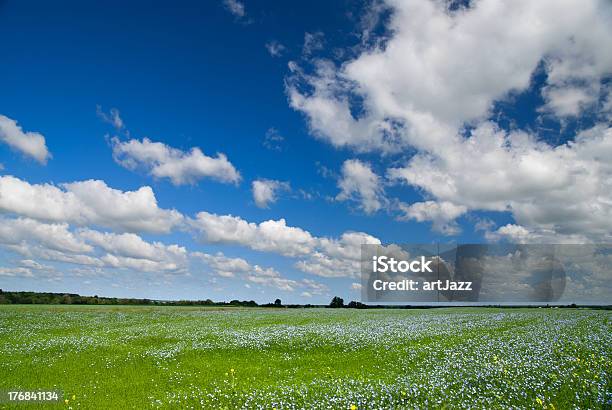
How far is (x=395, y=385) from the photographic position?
581 inches

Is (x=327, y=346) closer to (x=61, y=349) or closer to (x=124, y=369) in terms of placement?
(x=124, y=369)

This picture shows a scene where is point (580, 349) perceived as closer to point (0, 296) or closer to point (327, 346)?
point (327, 346)

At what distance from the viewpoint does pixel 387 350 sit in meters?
21.4

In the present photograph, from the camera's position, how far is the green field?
44.4ft

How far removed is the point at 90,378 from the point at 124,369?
1.70 metres

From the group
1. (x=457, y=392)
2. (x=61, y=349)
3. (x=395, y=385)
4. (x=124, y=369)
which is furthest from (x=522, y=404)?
(x=61, y=349)

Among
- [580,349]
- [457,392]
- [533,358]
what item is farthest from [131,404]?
[580,349]

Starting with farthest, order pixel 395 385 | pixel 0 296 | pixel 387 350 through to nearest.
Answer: pixel 0 296 < pixel 387 350 < pixel 395 385

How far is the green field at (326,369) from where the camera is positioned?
13.5m

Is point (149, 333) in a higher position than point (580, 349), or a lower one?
lower

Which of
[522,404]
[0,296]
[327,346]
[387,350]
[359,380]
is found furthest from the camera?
[0,296]

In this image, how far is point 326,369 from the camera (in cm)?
1848

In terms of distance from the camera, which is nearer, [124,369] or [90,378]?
[90,378]

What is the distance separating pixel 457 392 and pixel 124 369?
50.0ft
